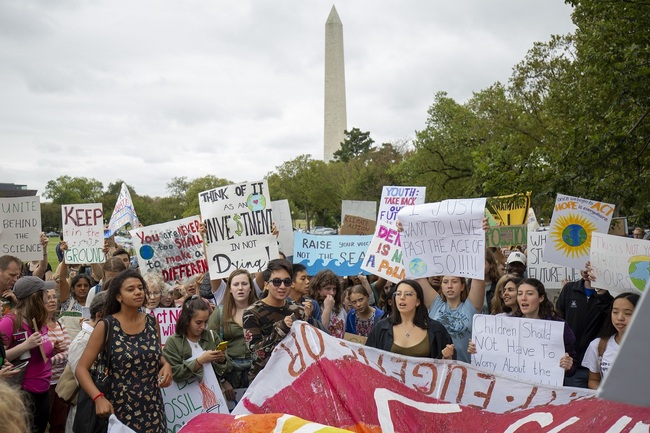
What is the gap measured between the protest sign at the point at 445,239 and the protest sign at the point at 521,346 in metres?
0.80

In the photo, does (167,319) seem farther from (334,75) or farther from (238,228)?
(334,75)

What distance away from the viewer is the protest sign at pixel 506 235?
35.0 ft

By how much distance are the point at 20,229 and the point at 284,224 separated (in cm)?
417

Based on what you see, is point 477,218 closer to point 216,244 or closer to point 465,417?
point 465,417

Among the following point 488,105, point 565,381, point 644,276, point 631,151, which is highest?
→ point 488,105

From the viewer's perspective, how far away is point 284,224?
10781mm

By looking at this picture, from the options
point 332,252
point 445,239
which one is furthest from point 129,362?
point 332,252

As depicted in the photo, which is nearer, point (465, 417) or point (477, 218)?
point (465, 417)

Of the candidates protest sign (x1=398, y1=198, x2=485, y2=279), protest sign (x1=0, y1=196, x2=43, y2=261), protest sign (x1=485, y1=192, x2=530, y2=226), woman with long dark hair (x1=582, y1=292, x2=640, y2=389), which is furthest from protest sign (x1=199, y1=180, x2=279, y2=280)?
protest sign (x1=485, y1=192, x2=530, y2=226)

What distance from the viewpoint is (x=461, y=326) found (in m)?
5.66

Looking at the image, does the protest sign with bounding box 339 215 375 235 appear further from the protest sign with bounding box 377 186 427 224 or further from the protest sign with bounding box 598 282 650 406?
the protest sign with bounding box 598 282 650 406

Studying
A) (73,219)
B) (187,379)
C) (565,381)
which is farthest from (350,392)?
(73,219)

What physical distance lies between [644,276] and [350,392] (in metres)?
3.31

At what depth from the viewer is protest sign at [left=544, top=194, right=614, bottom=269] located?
7.27 m
